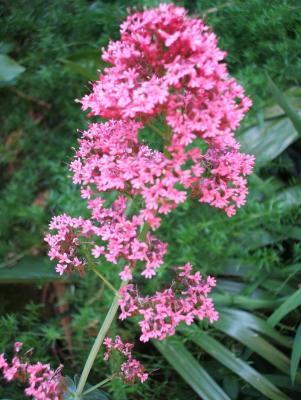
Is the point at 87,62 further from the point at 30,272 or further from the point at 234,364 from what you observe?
the point at 234,364

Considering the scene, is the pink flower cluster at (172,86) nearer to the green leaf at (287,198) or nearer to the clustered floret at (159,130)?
the clustered floret at (159,130)

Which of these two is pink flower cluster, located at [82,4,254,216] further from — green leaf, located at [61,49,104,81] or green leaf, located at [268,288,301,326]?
green leaf, located at [61,49,104,81]

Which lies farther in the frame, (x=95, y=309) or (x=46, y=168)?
(x=46, y=168)

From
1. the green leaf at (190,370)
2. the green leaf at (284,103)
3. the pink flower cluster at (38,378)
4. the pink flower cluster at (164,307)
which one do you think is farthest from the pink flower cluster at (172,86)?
the green leaf at (190,370)

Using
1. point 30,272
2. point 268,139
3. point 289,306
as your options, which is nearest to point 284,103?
point 268,139

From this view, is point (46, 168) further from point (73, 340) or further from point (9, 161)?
point (73, 340)

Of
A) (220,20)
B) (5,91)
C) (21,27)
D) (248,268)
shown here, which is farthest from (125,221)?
(5,91)
